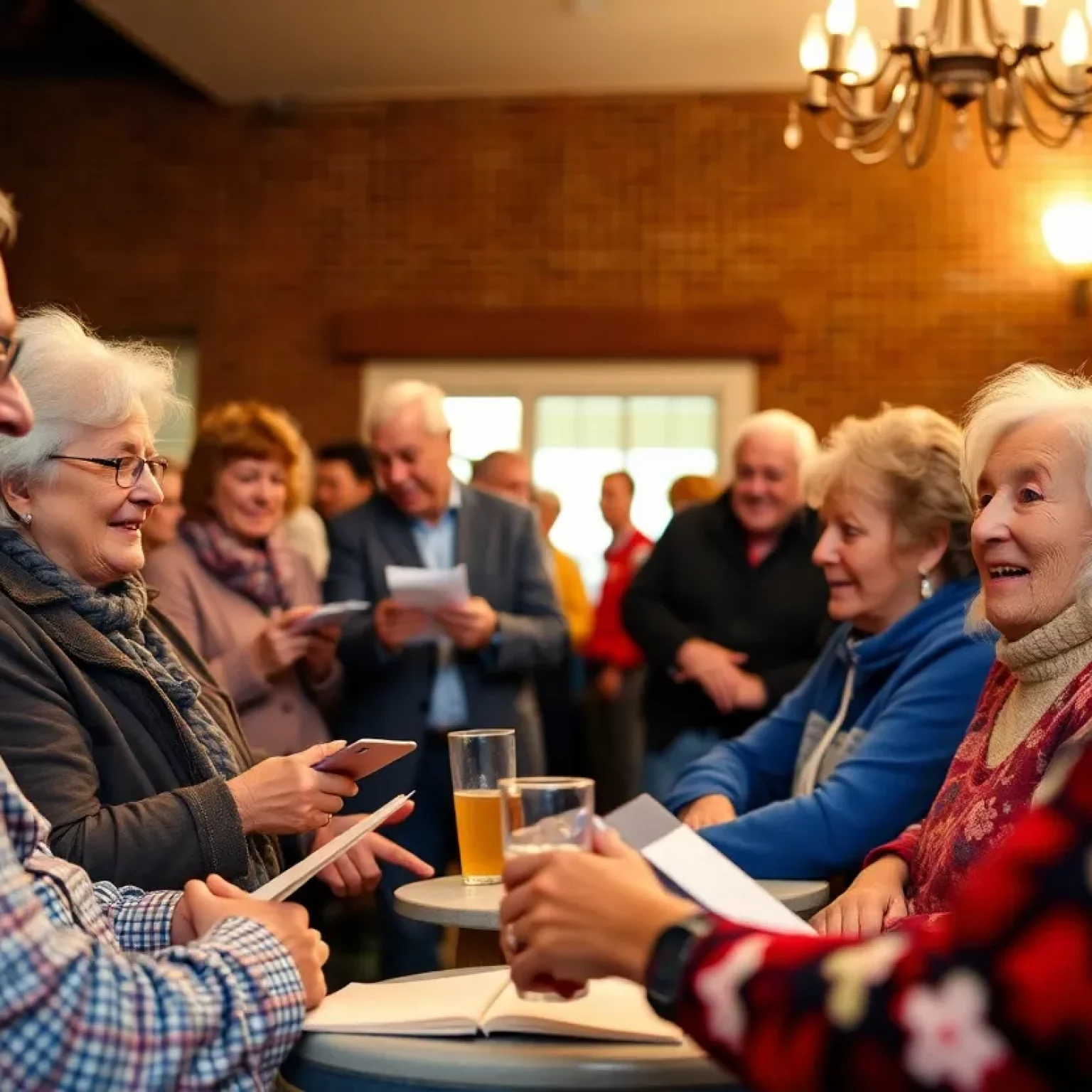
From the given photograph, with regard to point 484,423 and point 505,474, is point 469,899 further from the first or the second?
point 484,423

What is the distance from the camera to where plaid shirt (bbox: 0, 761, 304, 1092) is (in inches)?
43.9

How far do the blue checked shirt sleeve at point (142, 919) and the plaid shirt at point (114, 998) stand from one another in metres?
0.15

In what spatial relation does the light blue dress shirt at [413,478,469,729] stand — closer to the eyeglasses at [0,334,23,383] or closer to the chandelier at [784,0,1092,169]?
the chandelier at [784,0,1092,169]

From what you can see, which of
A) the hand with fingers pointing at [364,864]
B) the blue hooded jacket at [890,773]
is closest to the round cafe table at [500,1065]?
the hand with fingers pointing at [364,864]

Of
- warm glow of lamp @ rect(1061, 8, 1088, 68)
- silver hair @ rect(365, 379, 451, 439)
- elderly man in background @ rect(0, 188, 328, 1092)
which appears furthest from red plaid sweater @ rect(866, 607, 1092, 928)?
warm glow of lamp @ rect(1061, 8, 1088, 68)

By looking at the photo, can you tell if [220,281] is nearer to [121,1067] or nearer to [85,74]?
[85,74]

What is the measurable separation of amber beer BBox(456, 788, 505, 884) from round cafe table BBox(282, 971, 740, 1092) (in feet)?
2.44

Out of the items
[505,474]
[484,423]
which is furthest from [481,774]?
[484,423]

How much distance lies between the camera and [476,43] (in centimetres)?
701

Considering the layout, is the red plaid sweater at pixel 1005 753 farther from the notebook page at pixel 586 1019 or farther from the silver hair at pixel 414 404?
the silver hair at pixel 414 404

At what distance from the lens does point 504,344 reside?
7.60 meters

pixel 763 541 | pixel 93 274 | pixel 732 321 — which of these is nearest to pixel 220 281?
pixel 93 274

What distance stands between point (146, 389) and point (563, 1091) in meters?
1.27

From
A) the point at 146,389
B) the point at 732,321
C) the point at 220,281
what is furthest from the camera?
the point at 220,281
